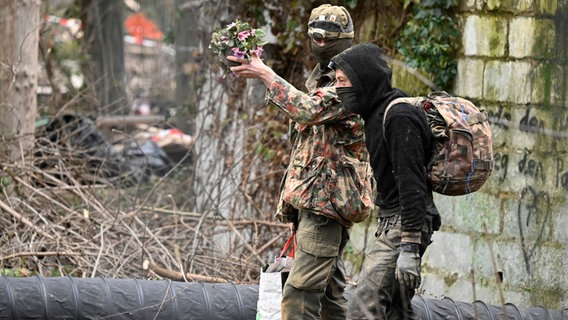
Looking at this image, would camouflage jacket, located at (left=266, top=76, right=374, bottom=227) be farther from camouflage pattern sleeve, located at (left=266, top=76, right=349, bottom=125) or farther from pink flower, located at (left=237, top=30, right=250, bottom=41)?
pink flower, located at (left=237, top=30, right=250, bottom=41)

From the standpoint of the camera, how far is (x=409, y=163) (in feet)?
15.3

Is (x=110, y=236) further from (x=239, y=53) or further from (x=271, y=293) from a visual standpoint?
(x=239, y=53)

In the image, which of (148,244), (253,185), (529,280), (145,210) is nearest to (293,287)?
(529,280)

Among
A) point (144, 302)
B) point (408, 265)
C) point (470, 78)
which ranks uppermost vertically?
point (470, 78)

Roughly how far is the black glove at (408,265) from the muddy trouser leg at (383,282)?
6.0 inches

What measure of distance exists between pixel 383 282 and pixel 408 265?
242 mm

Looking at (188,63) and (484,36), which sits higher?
(484,36)

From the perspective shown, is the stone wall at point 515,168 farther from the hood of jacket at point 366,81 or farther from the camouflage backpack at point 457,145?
the hood of jacket at point 366,81

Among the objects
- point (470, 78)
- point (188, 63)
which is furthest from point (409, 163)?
point (188, 63)

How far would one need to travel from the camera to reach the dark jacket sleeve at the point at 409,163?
15.3 feet

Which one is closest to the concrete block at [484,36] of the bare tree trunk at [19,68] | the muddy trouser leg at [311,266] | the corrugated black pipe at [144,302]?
the corrugated black pipe at [144,302]

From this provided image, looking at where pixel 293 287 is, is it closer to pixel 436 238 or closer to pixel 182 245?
pixel 436 238

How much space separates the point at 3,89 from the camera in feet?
31.4

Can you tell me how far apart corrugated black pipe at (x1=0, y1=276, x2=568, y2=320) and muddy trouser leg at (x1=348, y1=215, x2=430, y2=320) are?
1.13 meters
